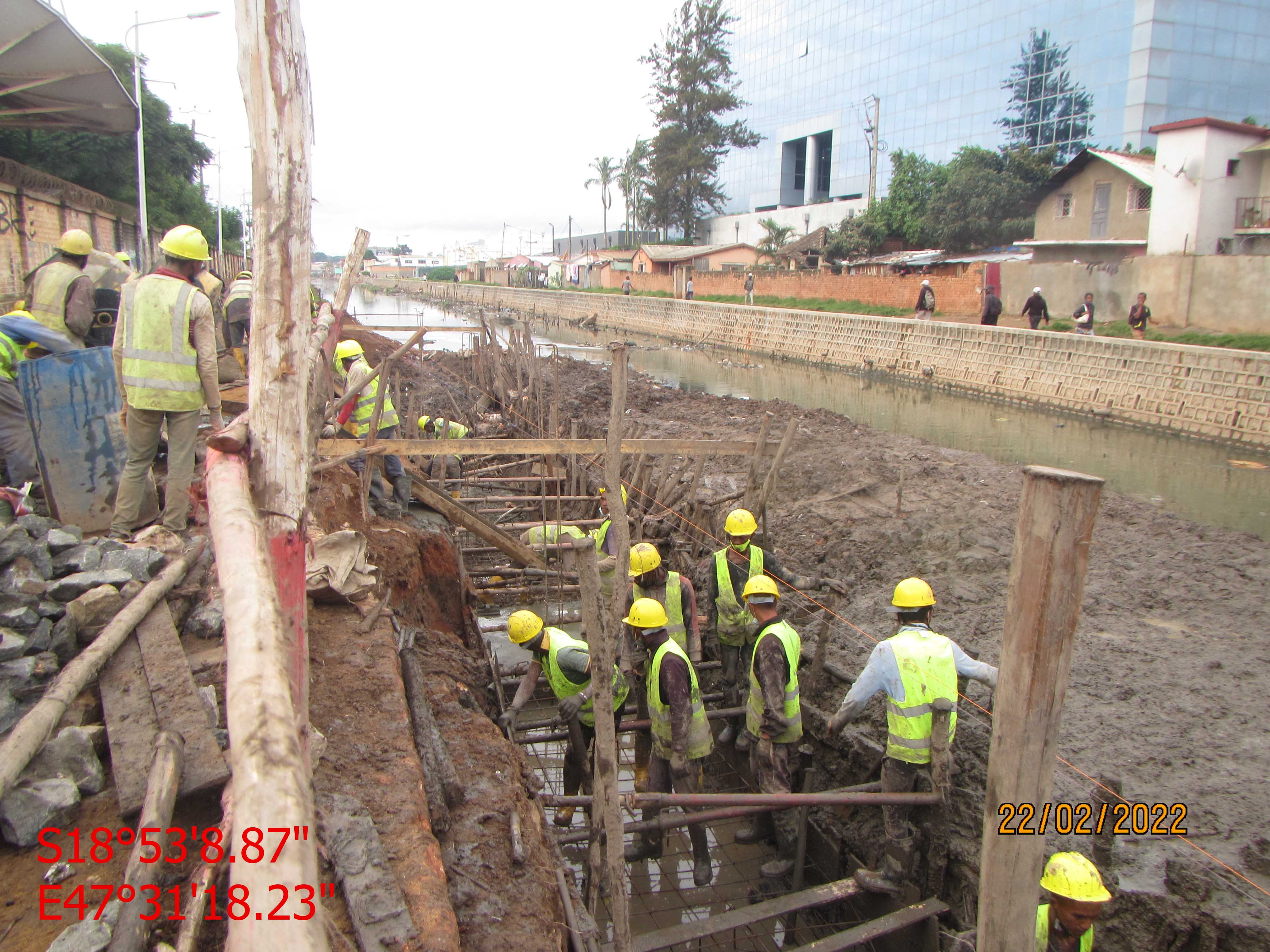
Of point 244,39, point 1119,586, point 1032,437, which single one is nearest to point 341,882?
point 244,39

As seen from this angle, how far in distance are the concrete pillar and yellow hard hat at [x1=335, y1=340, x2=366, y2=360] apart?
5418 centimetres

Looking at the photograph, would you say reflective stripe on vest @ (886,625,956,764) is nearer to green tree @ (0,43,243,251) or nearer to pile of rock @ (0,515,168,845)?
pile of rock @ (0,515,168,845)

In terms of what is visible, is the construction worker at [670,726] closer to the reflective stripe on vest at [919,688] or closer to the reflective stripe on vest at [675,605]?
the reflective stripe on vest at [675,605]

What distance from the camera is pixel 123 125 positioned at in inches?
471

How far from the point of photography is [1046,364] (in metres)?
16.7

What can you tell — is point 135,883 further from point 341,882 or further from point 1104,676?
point 1104,676

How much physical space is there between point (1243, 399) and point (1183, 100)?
29187mm

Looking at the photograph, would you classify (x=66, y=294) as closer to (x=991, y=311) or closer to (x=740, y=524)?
(x=740, y=524)

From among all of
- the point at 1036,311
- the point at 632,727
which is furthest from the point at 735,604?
the point at 1036,311

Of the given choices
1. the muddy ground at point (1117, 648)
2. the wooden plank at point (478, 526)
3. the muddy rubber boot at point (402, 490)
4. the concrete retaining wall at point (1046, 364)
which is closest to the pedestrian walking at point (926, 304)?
the concrete retaining wall at point (1046, 364)

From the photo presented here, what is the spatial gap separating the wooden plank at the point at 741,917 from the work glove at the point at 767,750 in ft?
2.89

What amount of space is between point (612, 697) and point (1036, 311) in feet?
64.6

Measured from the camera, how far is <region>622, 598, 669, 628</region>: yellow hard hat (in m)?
4.85

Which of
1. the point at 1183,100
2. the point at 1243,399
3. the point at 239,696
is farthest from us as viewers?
the point at 1183,100
